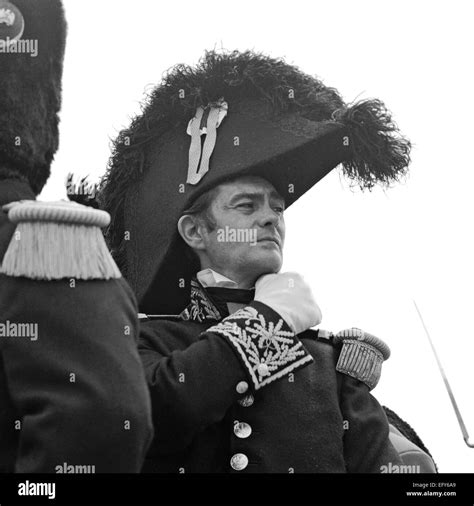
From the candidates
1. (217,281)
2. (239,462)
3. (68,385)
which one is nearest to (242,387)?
(239,462)

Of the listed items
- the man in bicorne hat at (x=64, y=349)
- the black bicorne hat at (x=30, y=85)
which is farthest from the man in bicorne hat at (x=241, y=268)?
the black bicorne hat at (x=30, y=85)

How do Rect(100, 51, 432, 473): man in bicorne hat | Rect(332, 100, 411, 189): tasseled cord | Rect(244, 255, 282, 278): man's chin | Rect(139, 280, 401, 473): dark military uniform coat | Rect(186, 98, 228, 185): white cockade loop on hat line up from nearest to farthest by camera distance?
Rect(139, 280, 401, 473): dark military uniform coat → Rect(100, 51, 432, 473): man in bicorne hat → Rect(244, 255, 282, 278): man's chin → Rect(186, 98, 228, 185): white cockade loop on hat → Rect(332, 100, 411, 189): tasseled cord

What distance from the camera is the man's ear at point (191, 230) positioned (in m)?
4.18

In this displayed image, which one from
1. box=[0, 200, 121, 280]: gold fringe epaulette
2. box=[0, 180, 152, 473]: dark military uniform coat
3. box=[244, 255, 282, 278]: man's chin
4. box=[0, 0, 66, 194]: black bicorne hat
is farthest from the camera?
box=[244, 255, 282, 278]: man's chin

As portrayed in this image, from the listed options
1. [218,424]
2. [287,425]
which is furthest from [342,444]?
[218,424]

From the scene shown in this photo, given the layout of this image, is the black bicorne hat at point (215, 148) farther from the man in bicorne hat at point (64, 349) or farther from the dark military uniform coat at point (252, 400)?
the man in bicorne hat at point (64, 349)

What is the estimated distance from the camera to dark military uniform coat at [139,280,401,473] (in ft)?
11.1

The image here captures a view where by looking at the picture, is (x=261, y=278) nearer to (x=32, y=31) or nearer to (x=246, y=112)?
(x=246, y=112)

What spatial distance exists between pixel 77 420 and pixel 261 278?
A: 1645mm

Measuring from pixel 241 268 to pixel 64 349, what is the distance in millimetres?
1564

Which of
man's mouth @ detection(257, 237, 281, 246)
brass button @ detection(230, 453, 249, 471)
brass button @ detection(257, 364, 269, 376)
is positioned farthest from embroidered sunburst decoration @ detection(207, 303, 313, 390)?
man's mouth @ detection(257, 237, 281, 246)

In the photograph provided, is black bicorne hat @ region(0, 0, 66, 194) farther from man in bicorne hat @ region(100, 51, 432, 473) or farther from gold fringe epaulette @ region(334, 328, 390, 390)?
gold fringe epaulette @ region(334, 328, 390, 390)

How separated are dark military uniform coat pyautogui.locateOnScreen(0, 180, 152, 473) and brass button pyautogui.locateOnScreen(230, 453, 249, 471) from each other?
3.46 feet

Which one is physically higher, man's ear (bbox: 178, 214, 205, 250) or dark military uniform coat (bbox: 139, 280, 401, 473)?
man's ear (bbox: 178, 214, 205, 250)
